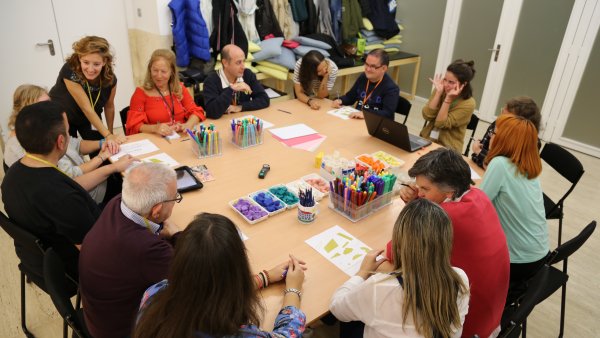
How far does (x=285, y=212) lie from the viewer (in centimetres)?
203

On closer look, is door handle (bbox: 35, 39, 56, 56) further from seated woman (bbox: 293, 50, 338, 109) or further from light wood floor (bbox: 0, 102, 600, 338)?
seated woman (bbox: 293, 50, 338, 109)

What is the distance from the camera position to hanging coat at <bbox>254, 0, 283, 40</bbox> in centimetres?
497

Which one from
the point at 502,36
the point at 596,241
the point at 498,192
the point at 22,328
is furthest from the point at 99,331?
the point at 502,36

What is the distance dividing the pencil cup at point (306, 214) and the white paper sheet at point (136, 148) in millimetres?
1203

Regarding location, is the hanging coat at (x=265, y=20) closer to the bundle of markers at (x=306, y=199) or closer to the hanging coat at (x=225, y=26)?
the hanging coat at (x=225, y=26)

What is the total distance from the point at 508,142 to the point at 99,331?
2027mm

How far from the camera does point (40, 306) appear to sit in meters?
2.45

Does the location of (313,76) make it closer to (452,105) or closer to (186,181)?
(452,105)

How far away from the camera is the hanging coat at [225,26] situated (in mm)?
4488

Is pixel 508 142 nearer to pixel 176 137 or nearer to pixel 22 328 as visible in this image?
pixel 176 137

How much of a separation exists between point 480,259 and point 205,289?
3.53 ft

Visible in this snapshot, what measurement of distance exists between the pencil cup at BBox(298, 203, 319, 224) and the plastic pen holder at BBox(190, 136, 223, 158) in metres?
0.88

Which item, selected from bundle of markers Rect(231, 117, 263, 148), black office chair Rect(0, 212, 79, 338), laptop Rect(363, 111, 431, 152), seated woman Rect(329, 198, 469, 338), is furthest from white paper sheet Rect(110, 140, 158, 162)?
seated woman Rect(329, 198, 469, 338)

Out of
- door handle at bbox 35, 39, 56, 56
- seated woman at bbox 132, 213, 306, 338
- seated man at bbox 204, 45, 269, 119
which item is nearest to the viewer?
seated woman at bbox 132, 213, 306, 338
